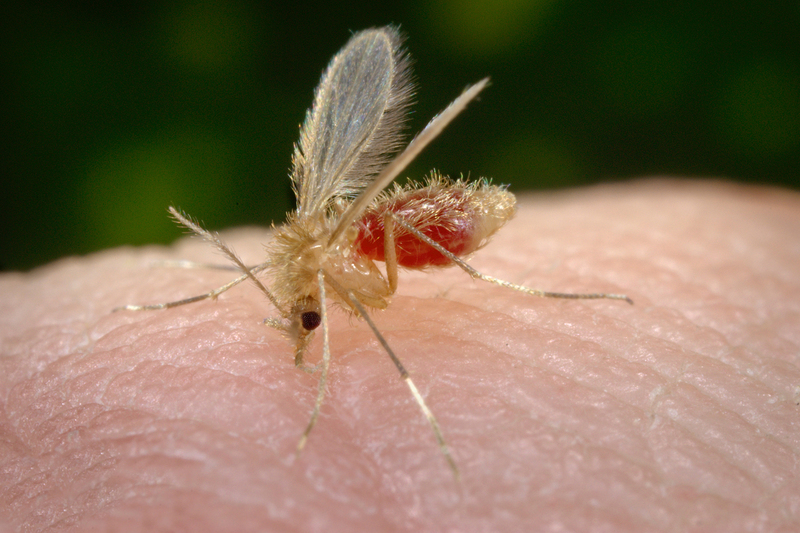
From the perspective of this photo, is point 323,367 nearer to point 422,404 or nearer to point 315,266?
point 422,404

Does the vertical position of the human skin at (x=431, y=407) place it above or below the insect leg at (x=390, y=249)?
below

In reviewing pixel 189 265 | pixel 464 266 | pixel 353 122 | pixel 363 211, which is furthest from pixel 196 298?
pixel 464 266

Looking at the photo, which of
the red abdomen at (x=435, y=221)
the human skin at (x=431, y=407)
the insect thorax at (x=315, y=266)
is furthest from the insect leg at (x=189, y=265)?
the red abdomen at (x=435, y=221)

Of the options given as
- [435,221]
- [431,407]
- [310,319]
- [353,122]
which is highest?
[353,122]

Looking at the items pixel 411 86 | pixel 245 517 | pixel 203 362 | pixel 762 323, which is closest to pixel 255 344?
pixel 203 362

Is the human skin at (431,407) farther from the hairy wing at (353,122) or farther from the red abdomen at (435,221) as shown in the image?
the hairy wing at (353,122)
